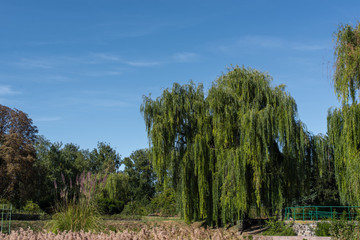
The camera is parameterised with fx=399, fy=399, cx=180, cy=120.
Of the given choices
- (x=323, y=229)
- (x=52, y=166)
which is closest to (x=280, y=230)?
(x=323, y=229)

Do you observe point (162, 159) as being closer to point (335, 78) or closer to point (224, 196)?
point (224, 196)

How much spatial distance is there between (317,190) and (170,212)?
12.2m

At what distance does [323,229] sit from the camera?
50.7 feet

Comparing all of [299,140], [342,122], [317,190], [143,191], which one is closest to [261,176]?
[299,140]

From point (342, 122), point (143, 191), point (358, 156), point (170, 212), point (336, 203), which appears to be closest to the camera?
point (358, 156)

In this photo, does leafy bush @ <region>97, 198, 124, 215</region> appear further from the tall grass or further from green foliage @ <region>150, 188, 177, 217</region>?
the tall grass

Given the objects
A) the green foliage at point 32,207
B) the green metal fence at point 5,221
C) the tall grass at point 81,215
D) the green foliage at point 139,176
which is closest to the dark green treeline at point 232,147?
the green metal fence at point 5,221

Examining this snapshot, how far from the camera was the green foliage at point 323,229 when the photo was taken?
50.0ft

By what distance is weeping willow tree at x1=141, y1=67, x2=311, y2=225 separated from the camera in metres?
17.8

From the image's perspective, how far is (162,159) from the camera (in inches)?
774

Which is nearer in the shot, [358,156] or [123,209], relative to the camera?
[358,156]

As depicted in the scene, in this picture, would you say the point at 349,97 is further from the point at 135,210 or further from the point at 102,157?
the point at 102,157

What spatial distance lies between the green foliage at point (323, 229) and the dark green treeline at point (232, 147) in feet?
7.94

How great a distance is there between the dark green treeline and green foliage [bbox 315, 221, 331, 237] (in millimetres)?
2419
